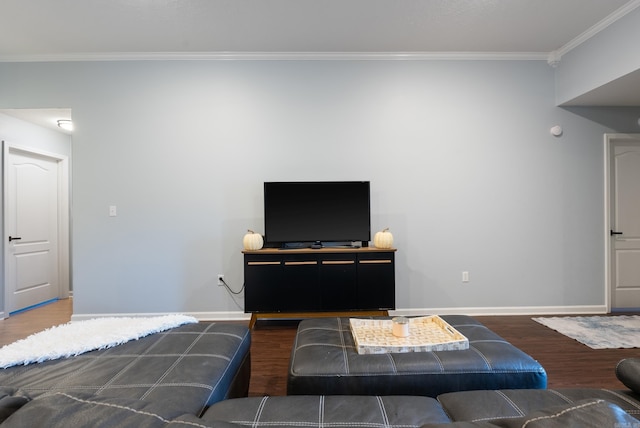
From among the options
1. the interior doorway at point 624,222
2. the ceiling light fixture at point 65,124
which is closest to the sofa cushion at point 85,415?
the ceiling light fixture at point 65,124

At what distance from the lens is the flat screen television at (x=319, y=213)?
320 centimetres

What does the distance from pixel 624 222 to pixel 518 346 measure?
2.39 meters

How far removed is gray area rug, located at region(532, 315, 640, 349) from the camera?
2.65 meters

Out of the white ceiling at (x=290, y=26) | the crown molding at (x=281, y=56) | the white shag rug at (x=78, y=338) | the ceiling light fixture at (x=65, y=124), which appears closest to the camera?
the white shag rug at (x=78, y=338)

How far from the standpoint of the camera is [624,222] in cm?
361

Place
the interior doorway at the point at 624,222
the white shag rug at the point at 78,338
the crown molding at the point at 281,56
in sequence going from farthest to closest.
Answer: the interior doorway at the point at 624,222 → the crown molding at the point at 281,56 → the white shag rug at the point at 78,338

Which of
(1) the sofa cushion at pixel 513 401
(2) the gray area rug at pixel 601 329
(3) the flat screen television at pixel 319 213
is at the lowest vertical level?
(2) the gray area rug at pixel 601 329

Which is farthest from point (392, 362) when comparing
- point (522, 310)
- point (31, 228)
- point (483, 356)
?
point (31, 228)

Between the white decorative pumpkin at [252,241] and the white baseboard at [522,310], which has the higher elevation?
the white decorative pumpkin at [252,241]

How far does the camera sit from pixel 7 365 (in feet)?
4.28

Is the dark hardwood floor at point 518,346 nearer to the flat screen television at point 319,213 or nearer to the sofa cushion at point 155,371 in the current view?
A: the sofa cushion at point 155,371

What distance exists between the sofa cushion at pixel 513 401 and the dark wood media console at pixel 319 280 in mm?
1883

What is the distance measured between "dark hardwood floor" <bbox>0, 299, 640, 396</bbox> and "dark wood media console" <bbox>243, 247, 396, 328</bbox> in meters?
0.33

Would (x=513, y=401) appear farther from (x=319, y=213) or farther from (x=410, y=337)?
(x=319, y=213)
